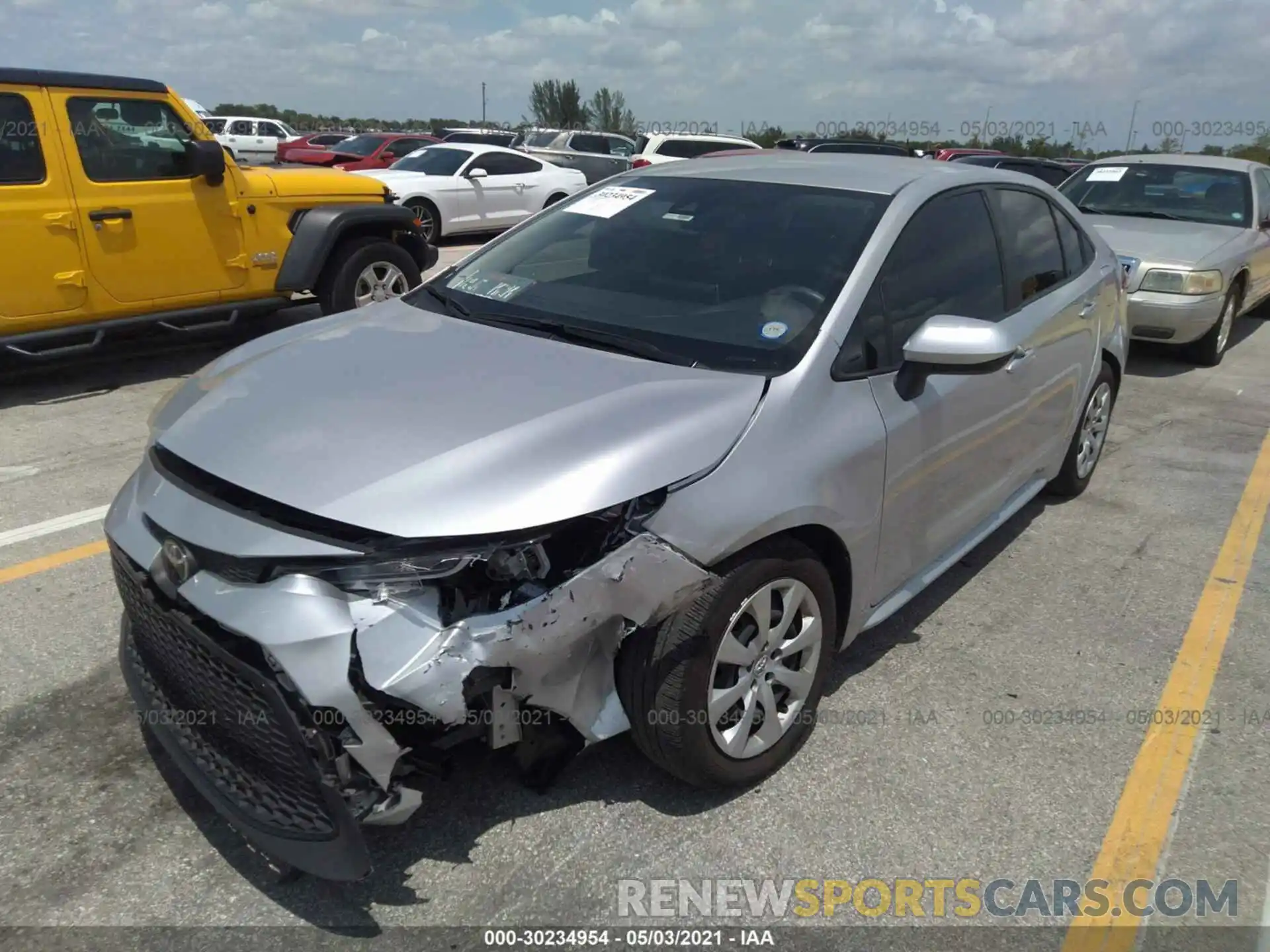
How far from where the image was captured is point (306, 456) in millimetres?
2342

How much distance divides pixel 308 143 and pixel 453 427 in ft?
82.6

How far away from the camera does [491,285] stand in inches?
139

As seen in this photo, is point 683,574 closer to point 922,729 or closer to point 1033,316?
point 922,729

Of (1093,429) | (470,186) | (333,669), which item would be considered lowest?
(1093,429)

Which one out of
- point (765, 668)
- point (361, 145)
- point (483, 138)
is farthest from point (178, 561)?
point (483, 138)

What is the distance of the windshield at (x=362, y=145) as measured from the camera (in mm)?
20109

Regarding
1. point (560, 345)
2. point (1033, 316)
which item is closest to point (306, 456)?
point (560, 345)

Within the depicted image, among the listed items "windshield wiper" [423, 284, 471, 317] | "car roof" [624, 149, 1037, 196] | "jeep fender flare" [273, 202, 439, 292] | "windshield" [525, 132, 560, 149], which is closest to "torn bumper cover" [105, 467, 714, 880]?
"windshield wiper" [423, 284, 471, 317]

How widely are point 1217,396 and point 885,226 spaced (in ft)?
19.0

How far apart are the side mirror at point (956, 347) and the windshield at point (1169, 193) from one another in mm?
7433

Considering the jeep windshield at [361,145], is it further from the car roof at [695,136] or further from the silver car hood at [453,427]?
the silver car hood at [453,427]

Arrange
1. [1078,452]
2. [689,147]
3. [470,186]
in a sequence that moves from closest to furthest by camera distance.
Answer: [1078,452]
[470,186]
[689,147]

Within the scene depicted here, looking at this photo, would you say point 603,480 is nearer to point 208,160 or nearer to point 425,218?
point 208,160

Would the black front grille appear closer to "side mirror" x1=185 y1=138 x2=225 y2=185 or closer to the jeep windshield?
"side mirror" x1=185 y1=138 x2=225 y2=185
